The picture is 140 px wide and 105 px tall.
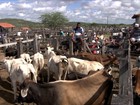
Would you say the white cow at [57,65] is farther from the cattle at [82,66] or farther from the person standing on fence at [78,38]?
the person standing on fence at [78,38]

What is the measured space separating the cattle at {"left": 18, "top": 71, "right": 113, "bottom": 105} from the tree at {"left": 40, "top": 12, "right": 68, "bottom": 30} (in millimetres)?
68254

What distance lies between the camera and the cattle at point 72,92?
614cm

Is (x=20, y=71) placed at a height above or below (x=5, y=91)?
above

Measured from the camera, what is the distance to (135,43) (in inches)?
536

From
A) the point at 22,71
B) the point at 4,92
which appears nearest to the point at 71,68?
the point at 22,71

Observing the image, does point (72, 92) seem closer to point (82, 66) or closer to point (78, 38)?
point (82, 66)

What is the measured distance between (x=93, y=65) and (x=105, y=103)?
3.50 m

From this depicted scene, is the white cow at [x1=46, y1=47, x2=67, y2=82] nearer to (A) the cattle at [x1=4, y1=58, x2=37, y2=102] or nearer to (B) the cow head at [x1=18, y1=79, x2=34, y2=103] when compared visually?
(A) the cattle at [x1=4, y1=58, x2=37, y2=102]

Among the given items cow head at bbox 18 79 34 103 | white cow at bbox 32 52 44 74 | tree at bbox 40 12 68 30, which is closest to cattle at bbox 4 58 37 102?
white cow at bbox 32 52 44 74

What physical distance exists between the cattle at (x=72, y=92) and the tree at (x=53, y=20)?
68.3m

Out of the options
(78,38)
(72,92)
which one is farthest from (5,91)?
(78,38)

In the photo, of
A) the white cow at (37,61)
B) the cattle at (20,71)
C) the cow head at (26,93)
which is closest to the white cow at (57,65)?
the white cow at (37,61)

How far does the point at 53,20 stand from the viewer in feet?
253

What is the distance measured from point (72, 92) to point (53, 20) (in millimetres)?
71567
